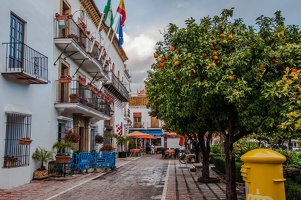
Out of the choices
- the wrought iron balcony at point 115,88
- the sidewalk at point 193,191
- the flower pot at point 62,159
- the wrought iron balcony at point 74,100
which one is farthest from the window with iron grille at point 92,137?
the sidewalk at point 193,191

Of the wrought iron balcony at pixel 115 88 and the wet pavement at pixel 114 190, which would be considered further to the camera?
the wrought iron balcony at pixel 115 88

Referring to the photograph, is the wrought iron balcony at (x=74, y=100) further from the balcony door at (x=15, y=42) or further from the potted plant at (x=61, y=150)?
the balcony door at (x=15, y=42)

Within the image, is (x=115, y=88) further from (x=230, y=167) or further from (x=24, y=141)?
(x=230, y=167)

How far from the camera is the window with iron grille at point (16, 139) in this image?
1178 cm

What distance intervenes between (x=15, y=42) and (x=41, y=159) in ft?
16.1

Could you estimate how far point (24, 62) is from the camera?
41.1ft

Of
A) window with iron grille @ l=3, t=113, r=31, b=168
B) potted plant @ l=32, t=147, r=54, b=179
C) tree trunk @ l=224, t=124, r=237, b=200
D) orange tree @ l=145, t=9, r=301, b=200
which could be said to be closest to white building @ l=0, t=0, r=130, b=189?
window with iron grille @ l=3, t=113, r=31, b=168

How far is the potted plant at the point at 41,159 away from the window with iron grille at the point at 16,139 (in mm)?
660

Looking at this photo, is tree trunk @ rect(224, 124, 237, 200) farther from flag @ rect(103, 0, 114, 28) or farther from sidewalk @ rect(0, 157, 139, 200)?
flag @ rect(103, 0, 114, 28)

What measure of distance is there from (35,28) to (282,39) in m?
9.98

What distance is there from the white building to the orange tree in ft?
20.0

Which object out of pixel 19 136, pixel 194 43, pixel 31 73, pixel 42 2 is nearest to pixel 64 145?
pixel 19 136

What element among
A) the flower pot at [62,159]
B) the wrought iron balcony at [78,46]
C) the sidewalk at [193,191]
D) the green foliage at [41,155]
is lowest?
the sidewalk at [193,191]

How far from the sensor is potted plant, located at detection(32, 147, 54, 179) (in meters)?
13.4
